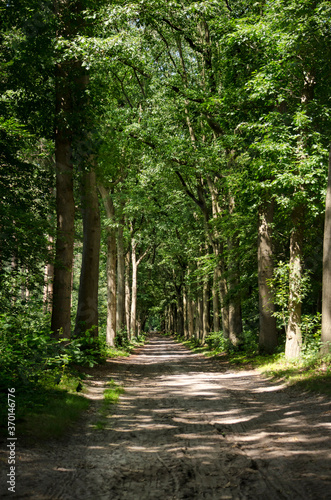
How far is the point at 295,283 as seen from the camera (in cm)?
1277

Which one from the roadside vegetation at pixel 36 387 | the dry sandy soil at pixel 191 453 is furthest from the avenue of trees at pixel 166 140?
the dry sandy soil at pixel 191 453

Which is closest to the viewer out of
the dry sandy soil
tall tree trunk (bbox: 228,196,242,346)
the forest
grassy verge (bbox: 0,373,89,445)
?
the dry sandy soil

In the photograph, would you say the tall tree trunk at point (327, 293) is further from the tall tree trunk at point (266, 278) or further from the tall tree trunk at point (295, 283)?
the tall tree trunk at point (266, 278)

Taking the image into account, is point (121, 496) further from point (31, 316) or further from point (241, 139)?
point (241, 139)

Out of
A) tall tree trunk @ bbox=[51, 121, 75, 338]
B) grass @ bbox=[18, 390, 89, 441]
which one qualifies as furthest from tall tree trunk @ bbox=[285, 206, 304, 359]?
grass @ bbox=[18, 390, 89, 441]

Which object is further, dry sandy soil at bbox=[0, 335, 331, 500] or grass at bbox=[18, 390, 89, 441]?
grass at bbox=[18, 390, 89, 441]

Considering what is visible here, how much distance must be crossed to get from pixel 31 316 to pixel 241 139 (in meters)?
9.29

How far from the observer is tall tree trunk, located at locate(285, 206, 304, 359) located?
12.6 metres

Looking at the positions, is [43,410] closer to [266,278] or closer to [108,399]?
[108,399]

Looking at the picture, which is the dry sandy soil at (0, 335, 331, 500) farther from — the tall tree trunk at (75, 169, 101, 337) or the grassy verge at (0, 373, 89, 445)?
the tall tree trunk at (75, 169, 101, 337)

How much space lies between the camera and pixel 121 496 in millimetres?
3781

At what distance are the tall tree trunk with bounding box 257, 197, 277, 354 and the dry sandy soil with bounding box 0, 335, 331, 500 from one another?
637cm

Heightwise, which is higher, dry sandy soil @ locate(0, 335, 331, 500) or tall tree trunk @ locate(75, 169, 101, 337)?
tall tree trunk @ locate(75, 169, 101, 337)

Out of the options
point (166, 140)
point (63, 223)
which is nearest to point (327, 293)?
point (63, 223)
